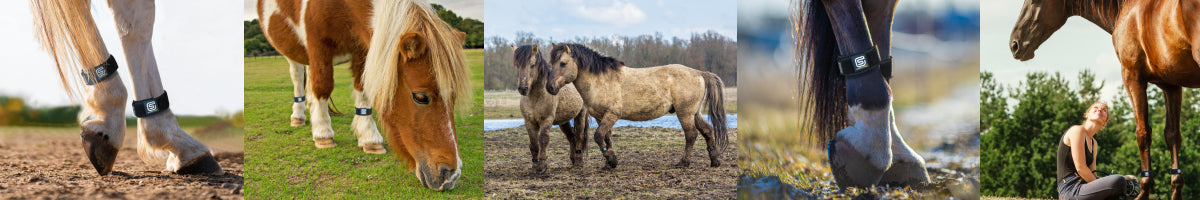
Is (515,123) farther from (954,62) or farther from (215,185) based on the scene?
(954,62)

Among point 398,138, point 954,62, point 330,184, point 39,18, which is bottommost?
point 330,184

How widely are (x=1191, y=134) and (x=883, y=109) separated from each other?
125 inches

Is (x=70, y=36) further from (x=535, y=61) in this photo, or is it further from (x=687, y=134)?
(x=687, y=134)

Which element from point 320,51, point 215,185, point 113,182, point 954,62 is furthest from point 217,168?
point 954,62

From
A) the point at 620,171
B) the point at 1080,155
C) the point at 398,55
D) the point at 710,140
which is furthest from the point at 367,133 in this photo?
the point at 1080,155

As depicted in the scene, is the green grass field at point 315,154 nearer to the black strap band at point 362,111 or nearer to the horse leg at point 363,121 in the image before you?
the horse leg at point 363,121

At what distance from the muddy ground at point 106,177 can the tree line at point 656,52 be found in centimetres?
188

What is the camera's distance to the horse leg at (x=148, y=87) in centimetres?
394

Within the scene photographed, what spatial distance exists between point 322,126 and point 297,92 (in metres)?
0.53

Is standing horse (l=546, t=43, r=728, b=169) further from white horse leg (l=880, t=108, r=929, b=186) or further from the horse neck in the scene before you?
the horse neck

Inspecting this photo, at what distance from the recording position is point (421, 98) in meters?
3.46

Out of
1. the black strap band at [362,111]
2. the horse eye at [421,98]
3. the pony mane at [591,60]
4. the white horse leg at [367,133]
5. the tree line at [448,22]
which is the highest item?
the tree line at [448,22]

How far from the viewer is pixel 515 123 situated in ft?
14.9

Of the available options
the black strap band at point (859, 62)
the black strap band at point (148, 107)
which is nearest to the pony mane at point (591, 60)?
the black strap band at point (859, 62)
